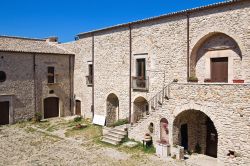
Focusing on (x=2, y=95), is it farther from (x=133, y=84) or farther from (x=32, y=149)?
(x=133, y=84)

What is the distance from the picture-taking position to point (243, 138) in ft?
35.0

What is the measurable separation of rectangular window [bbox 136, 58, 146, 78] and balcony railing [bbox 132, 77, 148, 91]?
0.30 meters

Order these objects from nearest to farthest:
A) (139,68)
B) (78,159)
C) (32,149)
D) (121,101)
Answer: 1. (78,159)
2. (32,149)
3. (139,68)
4. (121,101)

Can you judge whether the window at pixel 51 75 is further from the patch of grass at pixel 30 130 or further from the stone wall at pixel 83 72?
the patch of grass at pixel 30 130

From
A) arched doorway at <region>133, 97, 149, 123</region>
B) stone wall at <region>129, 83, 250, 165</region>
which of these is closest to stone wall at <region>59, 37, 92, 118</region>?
arched doorway at <region>133, 97, 149, 123</region>

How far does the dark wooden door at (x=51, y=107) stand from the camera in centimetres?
2395

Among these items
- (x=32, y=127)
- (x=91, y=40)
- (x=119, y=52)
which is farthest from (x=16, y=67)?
(x=119, y=52)

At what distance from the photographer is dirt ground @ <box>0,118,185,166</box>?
42.8ft

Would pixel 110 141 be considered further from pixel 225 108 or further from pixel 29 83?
pixel 29 83

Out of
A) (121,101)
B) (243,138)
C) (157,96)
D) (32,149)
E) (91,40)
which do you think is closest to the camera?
(243,138)

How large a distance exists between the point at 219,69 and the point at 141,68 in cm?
573

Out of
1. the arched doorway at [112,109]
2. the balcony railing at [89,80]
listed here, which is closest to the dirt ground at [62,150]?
the arched doorway at [112,109]

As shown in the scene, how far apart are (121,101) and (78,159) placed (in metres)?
7.13

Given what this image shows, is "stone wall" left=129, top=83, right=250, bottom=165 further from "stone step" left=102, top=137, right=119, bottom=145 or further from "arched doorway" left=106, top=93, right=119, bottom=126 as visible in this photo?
"arched doorway" left=106, top=93, right=119, bottom=126
